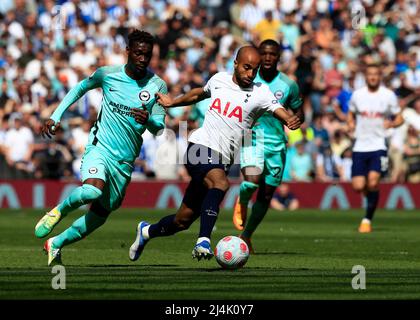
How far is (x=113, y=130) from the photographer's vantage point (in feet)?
46.9

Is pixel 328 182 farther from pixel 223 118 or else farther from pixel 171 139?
pixel 223 118

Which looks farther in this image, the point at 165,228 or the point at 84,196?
the point at 165,228

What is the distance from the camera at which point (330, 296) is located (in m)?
11.0

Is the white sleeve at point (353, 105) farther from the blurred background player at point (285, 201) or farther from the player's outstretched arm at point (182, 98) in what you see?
the player's outstretched arm at point (182, 98)

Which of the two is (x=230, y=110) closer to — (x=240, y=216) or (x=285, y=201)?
(x=240, y=216)

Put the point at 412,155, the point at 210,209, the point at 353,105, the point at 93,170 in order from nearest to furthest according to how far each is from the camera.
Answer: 1. the point at 210,209
2. the point at 93,170
3. the point at 353,105
4. the point at 412,155

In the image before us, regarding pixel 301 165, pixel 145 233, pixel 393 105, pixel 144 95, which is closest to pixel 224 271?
pixel 145 233

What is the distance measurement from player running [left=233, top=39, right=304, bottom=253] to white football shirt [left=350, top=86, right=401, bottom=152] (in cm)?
540

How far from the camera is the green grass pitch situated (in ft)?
37.0

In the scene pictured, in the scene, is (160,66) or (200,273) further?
(160,66)

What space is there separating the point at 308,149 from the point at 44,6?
26.9 ft

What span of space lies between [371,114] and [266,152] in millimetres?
5916

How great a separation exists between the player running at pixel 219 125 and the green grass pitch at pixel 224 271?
63 cm
